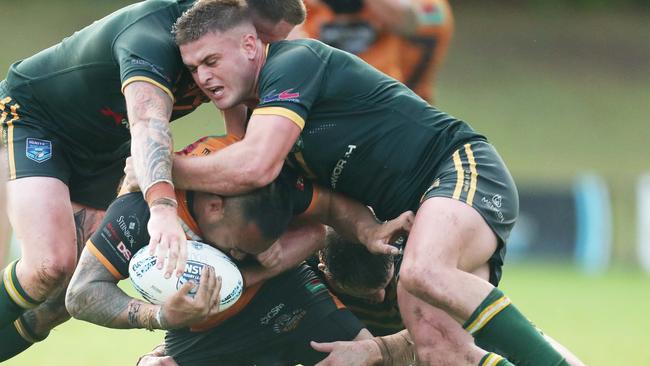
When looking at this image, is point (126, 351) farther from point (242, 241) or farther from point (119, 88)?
point (242, 241)

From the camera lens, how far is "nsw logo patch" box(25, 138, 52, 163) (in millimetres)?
6441

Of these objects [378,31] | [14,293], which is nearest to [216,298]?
[14,293]

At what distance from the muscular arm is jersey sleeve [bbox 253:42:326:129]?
0.05 meters

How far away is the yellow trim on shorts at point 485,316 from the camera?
5434 millimetres

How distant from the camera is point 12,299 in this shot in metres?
6.35

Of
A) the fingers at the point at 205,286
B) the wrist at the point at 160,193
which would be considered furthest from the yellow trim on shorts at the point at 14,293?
the fingers at the point at 205,286

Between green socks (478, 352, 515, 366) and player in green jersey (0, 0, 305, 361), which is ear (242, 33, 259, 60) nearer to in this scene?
player in green jersey (0, 0, 305, 361)

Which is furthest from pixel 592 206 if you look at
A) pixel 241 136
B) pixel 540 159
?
pixel 241 136

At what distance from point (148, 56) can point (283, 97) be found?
29.2 inches

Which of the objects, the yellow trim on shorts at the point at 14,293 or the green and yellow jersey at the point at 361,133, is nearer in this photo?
the green and yellow jersey at the point at 361,133

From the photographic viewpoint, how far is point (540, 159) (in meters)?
18.8

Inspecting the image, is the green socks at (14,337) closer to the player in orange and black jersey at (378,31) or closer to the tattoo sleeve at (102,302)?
the tattoo sleeve at (102,302)

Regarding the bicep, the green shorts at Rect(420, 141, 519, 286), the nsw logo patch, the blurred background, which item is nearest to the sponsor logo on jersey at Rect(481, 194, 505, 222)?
the green shorts at Rect(420, 141, 519, 286)

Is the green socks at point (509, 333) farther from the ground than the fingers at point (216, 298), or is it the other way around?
the fingers at point (216, 298)
